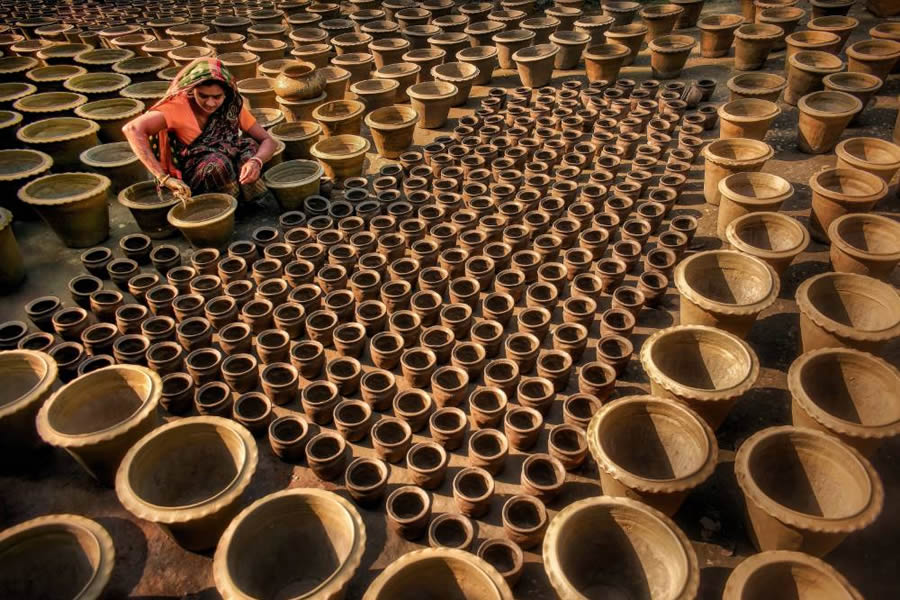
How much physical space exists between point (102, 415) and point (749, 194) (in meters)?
6.84

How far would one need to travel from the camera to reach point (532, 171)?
7.98 metres

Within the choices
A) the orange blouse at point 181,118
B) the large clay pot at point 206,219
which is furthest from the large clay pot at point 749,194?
the orange blouse at point 181,118

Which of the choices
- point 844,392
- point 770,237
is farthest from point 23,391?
point 770,237

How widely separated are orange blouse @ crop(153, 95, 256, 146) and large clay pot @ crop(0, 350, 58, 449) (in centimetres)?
306

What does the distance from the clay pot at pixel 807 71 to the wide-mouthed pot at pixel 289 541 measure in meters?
9.12

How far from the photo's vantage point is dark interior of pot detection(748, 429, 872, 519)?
3.83m

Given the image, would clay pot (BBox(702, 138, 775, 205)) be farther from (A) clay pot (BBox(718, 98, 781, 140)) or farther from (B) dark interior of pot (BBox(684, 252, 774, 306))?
(B) dark interior of pot (BBox(684, 252, 774, 306))

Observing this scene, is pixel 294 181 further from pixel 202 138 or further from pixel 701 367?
pixel 701 367

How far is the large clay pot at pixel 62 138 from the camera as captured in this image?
7.88m

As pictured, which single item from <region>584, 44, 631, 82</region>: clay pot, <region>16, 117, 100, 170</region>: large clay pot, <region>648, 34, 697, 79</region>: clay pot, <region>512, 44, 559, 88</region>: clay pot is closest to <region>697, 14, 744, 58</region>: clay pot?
<region>648, 34, 697, 79</region>: clay pot

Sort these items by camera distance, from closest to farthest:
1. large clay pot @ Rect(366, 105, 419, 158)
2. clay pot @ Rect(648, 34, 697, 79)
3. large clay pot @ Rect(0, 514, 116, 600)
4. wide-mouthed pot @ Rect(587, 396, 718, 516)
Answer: large clay pot @ Rect(0, 514, 116, 600), wide-mouthed pot @ Rect(587, 396, 718, 516), large clay pot @ Rect(366, 105, 419, 158), clay pot @ Rect(648, 34, 697, 79)

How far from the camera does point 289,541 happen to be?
3.94 metres

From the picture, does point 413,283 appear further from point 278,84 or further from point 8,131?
point 8,131

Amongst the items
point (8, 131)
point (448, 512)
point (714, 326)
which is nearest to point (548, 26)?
point (714, 326)
